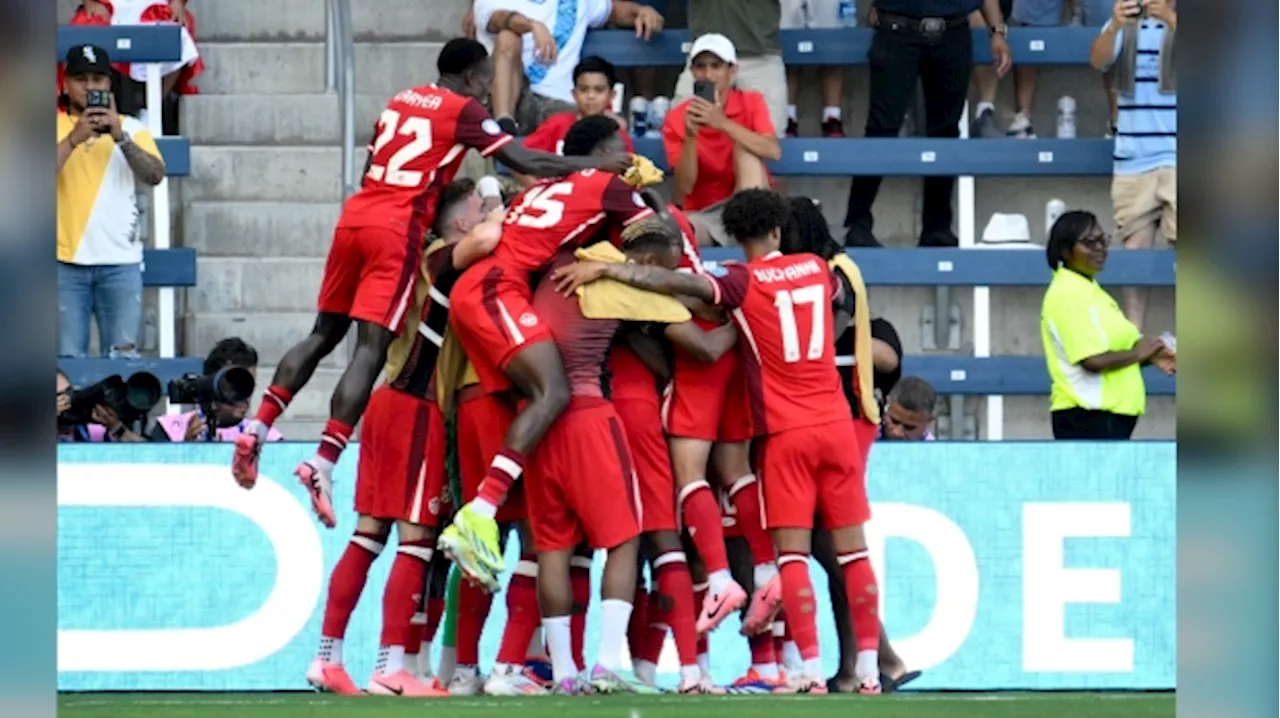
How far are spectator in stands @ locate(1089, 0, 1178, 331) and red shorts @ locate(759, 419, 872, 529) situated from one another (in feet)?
14.4

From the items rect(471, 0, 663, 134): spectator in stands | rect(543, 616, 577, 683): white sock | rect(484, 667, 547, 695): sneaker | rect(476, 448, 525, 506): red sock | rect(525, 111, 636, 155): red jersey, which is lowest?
rect(484, 667, 547, 695): sneaker

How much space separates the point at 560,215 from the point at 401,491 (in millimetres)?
1159

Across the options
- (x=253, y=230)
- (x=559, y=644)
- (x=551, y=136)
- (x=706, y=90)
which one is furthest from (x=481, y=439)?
(x=253, y=230)

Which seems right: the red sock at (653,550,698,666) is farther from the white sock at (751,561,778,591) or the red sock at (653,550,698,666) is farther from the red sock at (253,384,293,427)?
the red sock at (253,384,293,427)

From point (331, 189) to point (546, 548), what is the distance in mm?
5364

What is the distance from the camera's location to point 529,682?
720cm

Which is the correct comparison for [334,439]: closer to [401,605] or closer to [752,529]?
A: [401,605]

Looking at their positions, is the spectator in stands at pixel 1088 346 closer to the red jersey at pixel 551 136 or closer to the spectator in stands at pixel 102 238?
the red jersey at pixel 551 136

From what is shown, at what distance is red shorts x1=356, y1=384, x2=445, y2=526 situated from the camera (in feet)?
24.2

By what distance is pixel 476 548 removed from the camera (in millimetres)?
6434

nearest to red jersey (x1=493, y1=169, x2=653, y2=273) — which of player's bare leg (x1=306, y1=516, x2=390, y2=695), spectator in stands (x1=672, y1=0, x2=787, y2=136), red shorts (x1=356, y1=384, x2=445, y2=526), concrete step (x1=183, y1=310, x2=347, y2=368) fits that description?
red shorts (x1=356, y1=384, x2=445, y2=526)

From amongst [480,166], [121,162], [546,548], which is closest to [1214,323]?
[546,548]

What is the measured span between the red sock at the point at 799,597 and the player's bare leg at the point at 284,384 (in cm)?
181

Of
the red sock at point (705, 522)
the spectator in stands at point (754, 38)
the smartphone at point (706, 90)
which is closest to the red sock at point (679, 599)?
the red sock at point (705, 522)
